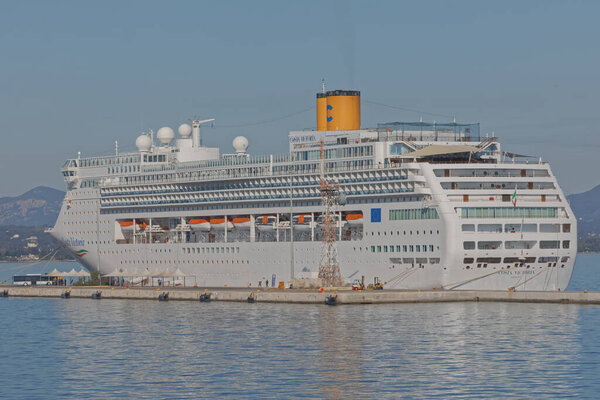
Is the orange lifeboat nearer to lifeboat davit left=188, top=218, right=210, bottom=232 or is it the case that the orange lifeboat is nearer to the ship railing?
the ship railing

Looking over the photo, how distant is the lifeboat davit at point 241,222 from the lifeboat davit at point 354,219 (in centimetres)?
1206

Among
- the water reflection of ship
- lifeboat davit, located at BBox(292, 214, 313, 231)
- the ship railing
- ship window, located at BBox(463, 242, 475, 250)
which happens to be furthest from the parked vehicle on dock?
ship window, located at BBox(463, 242, 475, 250)

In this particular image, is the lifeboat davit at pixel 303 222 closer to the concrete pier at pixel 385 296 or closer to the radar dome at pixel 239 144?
the concrete pier at pixel 385 296

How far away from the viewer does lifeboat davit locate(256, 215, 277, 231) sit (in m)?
101

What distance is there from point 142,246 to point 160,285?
522 centimetres

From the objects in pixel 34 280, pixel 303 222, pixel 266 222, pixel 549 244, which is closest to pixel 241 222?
pixel 266 222

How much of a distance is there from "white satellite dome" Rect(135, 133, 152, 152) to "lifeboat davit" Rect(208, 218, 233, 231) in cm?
1347

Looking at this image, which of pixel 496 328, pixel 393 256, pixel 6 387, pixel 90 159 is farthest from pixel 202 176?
pixel 6 387

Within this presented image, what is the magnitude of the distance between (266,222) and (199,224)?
8.20 m

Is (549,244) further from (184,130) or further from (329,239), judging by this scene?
(184,130)

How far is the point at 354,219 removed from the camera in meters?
94.0

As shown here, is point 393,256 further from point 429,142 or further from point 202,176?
point 202,176

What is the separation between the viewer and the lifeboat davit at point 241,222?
103556 millimetres

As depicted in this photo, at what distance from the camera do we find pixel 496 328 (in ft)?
226
